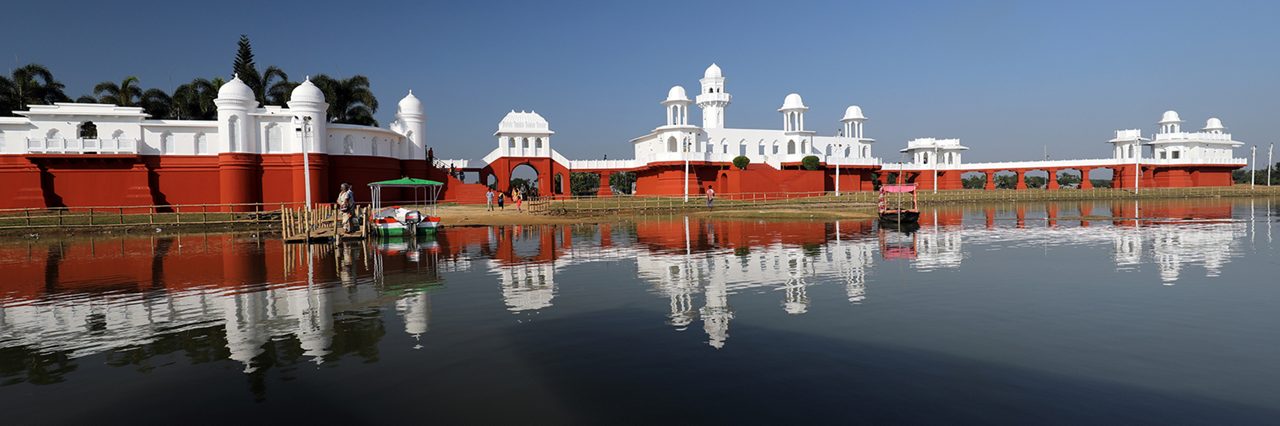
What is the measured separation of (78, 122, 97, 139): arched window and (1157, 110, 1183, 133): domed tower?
105951 millimetres

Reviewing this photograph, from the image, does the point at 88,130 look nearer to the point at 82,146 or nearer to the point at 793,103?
the point at 82,146

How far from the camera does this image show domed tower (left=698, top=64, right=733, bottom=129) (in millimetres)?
68188

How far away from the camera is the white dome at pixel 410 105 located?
164ft

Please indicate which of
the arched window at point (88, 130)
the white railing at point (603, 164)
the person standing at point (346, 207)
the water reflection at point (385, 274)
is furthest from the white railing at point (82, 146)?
the white railing at point (603, 164)

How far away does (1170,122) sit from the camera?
82500mm

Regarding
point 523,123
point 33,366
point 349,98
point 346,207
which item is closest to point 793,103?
point 523,123

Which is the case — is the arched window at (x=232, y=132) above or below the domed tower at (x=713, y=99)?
below

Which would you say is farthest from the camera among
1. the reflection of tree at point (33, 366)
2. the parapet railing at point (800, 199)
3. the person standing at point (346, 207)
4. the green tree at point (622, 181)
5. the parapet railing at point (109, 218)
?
the green tree at point (622, 181)

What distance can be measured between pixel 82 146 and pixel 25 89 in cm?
1763

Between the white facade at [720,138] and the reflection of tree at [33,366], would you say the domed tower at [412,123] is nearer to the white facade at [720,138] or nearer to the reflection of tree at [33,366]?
the white facade at [720,138]

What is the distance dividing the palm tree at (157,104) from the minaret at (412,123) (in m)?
19.3

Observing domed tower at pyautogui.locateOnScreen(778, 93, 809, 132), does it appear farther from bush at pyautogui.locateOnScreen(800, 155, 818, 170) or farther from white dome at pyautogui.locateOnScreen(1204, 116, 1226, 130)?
white dome at pyautogui.locateOnScreen(1204, 116, 1226, 130)

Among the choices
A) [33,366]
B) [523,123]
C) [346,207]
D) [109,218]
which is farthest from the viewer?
[523,123]

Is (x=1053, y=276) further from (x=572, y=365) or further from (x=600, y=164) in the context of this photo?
(x=600, y=164)
